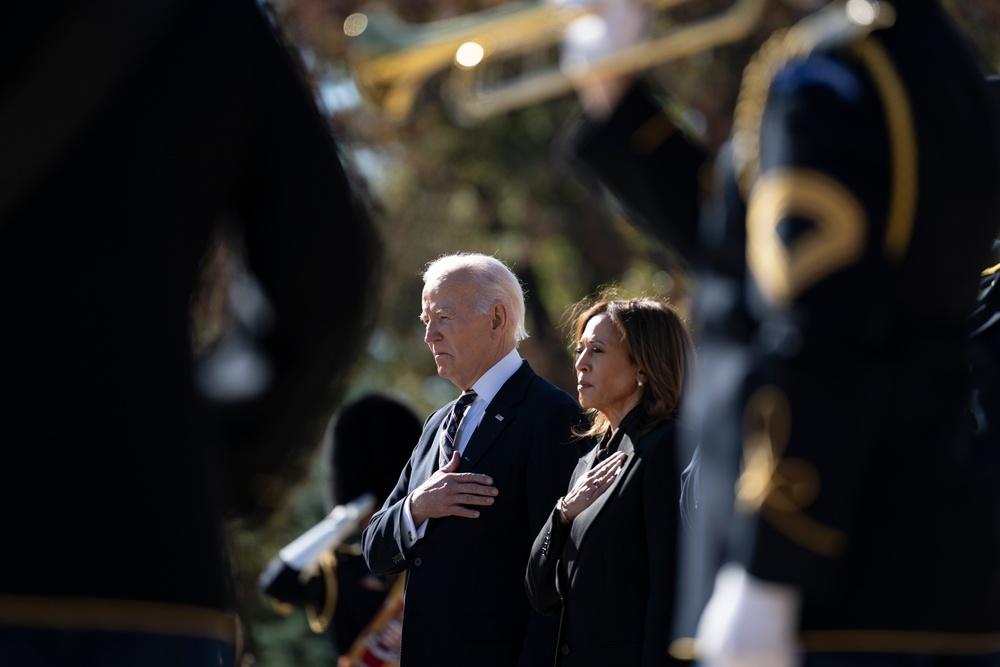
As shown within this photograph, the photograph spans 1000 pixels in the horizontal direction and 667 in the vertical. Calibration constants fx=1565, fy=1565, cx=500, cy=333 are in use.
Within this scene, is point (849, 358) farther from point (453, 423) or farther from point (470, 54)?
point (453, 423)

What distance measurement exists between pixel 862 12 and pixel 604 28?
463 millimetres

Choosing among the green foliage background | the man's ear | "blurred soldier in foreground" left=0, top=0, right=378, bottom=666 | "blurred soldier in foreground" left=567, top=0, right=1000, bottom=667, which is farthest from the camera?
the green foliage background

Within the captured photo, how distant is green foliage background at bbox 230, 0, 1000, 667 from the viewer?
14.7 metres

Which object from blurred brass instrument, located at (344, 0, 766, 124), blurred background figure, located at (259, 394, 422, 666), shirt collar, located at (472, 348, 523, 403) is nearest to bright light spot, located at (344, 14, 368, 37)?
blurred brass instrument, located at (344, 0, 766, 124)

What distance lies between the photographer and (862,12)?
8.17 ft

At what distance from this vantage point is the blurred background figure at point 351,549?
6.70 meters

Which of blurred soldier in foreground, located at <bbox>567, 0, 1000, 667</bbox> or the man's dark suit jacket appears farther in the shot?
the man's dark suit jacket

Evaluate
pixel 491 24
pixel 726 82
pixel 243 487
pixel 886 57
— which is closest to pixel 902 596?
pixel 886 57

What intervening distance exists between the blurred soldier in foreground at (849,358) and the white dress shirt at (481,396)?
8.07ft

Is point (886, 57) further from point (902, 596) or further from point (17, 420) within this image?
point (17, 420)

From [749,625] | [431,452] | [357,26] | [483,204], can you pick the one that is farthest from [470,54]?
[483,204]

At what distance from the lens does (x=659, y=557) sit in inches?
173

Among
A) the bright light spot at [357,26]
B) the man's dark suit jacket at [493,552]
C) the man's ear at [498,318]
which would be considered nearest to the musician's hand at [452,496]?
the man's dark suit jacket at [493,552]

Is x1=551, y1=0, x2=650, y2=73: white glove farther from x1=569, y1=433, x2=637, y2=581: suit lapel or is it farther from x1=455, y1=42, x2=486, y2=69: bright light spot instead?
x1=569, y1=433, x2=637, y2=581: suit lapel
